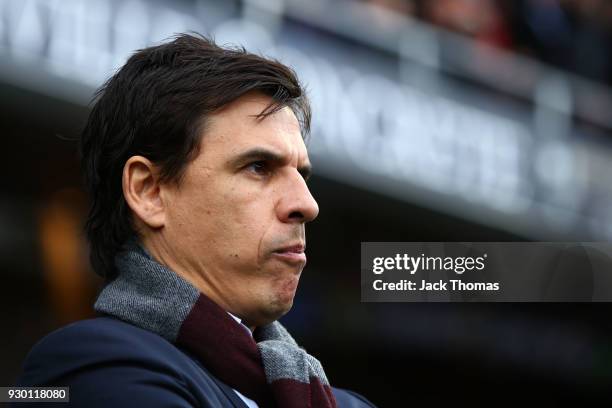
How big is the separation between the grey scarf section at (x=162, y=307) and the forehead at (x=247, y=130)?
0.22 m

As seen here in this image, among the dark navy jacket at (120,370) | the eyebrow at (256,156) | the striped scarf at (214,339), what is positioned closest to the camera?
the dark navy jacket at (120,370)

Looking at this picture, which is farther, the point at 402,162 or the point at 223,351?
the point at 402,162

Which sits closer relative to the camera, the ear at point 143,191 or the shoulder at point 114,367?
the shoulder at point 114,367

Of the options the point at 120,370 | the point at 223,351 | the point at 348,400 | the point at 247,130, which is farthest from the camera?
the point at 348,400

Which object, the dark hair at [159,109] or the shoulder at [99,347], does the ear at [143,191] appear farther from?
the shoulder at [99,347]

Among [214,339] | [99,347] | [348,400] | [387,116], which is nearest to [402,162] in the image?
[387,116]

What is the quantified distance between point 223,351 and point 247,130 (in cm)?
36

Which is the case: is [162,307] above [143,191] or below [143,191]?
below

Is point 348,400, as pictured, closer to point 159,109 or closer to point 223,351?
point 223,351

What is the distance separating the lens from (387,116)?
4.73 metres

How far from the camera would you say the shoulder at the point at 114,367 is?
135 cm

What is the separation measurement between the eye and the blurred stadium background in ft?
7.82

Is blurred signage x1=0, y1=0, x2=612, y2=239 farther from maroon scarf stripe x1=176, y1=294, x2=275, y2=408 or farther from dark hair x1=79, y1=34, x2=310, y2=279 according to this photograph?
maroon scarf stripe x1=176, y1=294, x2=275, y2=408

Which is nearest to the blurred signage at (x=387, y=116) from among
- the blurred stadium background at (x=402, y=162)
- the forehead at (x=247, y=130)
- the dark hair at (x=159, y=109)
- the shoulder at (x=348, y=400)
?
the blurred stadium background at (x=402, y=162)
